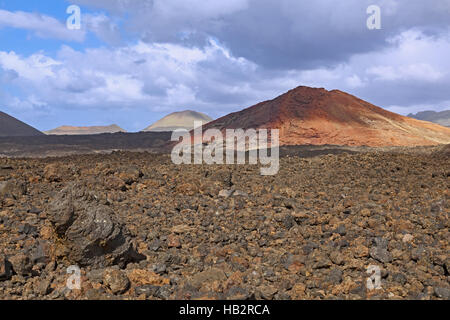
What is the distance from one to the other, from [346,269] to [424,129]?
35.6 m

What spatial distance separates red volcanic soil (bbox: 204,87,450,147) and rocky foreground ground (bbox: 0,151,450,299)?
75.4ft

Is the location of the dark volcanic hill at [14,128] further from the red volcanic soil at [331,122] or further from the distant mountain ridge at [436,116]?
the distant mountain ridge at [436,116]

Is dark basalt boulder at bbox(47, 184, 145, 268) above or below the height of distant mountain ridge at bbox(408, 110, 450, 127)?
below

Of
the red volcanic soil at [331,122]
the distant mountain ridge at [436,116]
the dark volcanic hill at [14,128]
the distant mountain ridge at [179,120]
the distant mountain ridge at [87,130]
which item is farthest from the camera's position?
the distant mountain ridge at [436,116]

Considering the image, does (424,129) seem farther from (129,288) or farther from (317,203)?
(129,288)

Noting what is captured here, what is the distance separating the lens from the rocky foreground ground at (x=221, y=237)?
4.36m

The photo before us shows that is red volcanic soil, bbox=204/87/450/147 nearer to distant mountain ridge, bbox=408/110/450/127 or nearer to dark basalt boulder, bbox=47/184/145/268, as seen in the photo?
dark basalt boulder, bbox=47/184/145/268

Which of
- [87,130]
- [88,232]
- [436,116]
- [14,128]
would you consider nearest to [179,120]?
[87,130]

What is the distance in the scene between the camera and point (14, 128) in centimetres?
6225

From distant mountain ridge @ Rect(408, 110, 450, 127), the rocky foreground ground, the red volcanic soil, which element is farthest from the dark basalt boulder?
distant mountain ridge @ Rect(408, 110, 450, 127)

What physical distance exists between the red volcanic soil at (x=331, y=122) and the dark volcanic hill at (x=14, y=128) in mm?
35019

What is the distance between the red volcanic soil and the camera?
30984mm

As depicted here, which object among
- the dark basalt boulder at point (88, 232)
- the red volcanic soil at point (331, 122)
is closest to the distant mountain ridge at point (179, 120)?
the red volcanic soil at point (331, 122)
